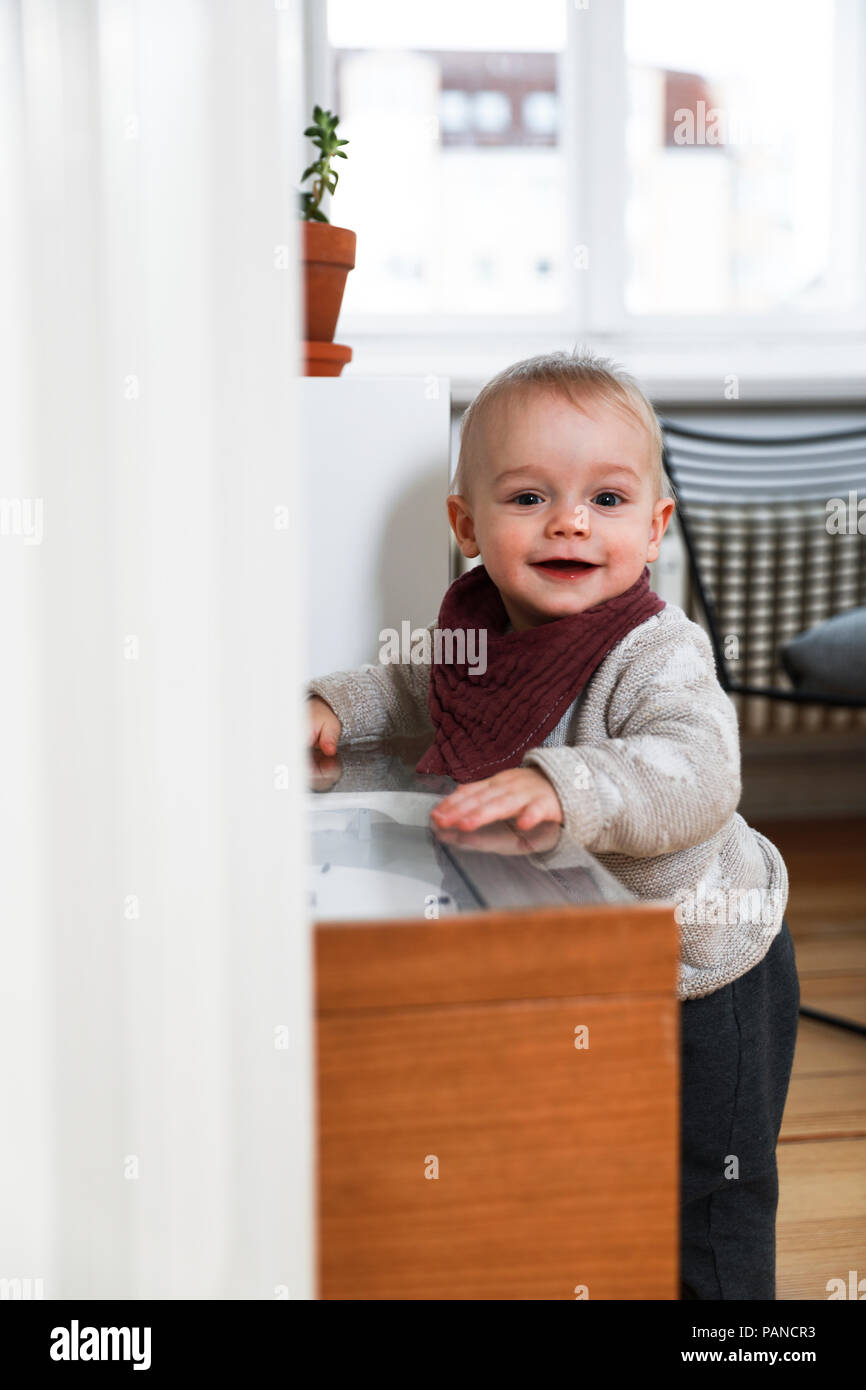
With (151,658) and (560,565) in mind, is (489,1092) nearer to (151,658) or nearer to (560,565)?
(151,658)

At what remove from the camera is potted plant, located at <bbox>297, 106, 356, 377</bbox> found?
1188mm

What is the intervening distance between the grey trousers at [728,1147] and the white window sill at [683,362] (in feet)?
4.66

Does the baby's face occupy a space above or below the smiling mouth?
above

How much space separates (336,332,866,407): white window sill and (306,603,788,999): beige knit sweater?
1320 mm

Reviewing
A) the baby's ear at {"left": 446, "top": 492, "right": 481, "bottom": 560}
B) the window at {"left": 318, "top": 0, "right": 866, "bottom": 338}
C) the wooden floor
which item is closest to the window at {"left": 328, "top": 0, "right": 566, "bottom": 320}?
the window at {"left": 318, "top": 0, "right": 866, "bottom": 338}

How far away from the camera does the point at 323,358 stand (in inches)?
48.4

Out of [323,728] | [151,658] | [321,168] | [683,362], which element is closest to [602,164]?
[683,362]

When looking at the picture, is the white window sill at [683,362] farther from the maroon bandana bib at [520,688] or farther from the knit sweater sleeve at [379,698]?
the maroon bandana bib at [520,688]

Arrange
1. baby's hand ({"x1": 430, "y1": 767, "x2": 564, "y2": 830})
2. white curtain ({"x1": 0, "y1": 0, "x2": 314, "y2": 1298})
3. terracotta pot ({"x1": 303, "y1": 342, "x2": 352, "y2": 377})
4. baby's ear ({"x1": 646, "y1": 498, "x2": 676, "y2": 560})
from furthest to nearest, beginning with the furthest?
terracotta pot ({"x1": 303, "y1": 342, "x2": 352, "y2": 377}), baby's ear ({"x1": 646, "y1": 498, "x2": 676, "y2": 560}), baby's hand ({"x1": 430, "y1": 767, "x2": 564, "y2": 830}), white curtain ({"x1": 0, "y1": 0, "x2": 314, "y2": 1298})

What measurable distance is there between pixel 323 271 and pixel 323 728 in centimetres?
47

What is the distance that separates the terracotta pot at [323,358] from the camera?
1.21m

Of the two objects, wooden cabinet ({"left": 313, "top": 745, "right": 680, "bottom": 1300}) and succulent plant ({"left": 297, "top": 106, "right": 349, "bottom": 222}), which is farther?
succulent plant ({"left": 297, "top": 106, "right": 349, "bottom": 222})

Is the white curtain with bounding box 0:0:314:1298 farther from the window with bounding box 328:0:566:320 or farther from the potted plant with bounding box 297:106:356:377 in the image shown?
the window with bounding box 328:0:566:320
